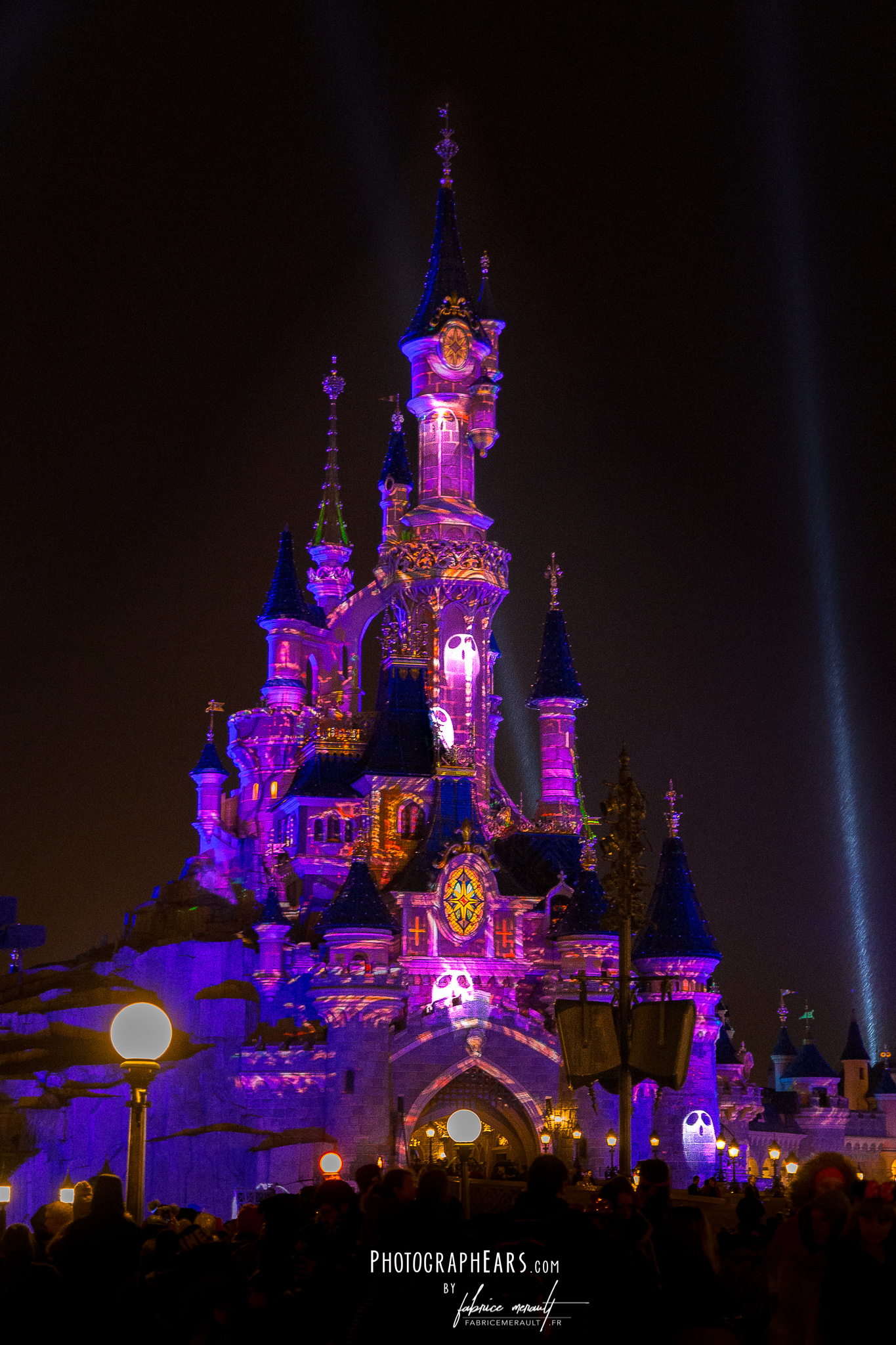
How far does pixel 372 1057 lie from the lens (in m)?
46.8

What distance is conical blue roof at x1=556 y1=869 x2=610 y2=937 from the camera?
51.3 metres

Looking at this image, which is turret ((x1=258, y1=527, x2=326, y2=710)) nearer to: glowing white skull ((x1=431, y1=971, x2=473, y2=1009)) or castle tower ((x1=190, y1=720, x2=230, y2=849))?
castle tower ((x1=190, y1=720, x2=230, y2=849))

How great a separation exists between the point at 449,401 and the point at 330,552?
36.2ft

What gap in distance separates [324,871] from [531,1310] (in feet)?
153

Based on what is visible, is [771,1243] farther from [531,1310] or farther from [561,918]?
[561,918]

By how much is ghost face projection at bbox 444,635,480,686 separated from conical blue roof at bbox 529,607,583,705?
272cm

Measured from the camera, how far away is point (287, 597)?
61.9 metres

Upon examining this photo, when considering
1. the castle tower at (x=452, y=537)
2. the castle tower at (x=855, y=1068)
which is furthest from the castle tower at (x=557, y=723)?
the castle tower at (x=855, y=1068)

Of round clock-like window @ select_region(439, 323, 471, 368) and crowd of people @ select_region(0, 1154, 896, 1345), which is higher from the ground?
round clock-like window @ select_region(439, 323, 471, 368)

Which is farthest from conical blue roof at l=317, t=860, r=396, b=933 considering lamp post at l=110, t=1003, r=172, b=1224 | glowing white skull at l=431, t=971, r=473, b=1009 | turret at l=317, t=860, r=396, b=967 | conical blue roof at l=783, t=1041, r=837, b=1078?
lamp post at l=110, t=1003, r=172, b=1224

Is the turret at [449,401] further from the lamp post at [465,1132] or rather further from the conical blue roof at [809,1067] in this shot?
the lamp post at [465,1132]

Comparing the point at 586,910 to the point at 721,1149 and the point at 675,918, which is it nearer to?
the point at 675,918

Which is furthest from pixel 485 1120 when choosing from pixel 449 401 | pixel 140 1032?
pixel 140 1032

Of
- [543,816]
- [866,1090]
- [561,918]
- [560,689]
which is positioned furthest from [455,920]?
[866,1090]
